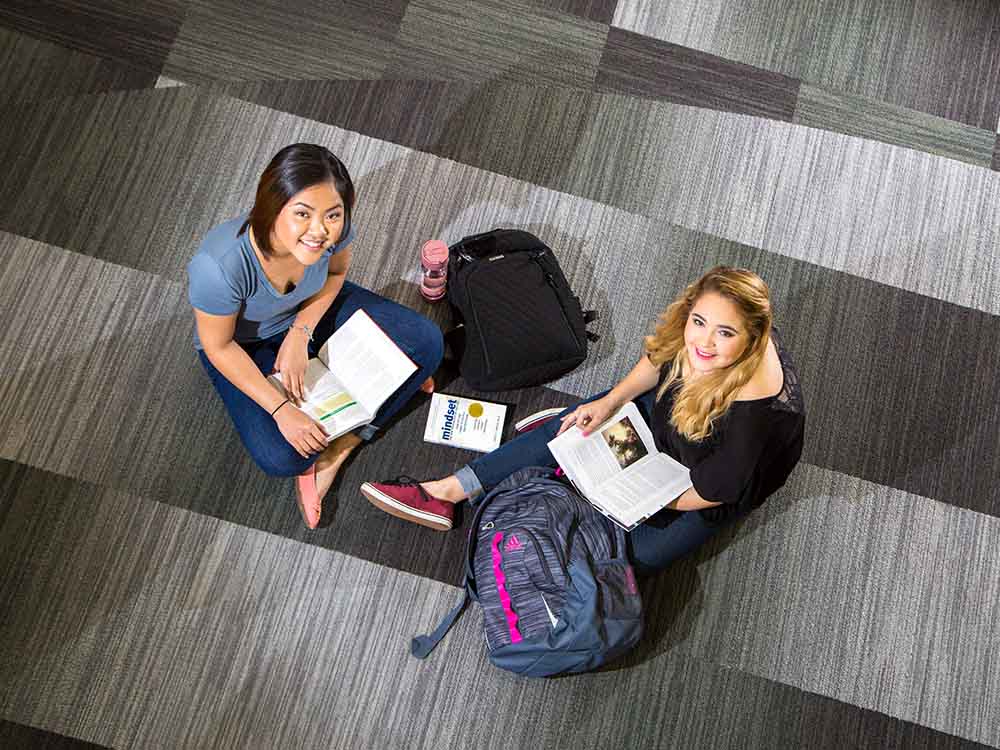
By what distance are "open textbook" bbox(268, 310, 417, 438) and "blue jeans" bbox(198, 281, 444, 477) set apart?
0.07 meters

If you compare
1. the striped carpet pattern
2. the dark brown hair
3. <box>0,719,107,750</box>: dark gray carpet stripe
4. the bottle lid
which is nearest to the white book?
the striped carpet pattern

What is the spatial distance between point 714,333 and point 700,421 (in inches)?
10.8

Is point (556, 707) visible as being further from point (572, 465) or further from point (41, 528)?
point (41, 528)

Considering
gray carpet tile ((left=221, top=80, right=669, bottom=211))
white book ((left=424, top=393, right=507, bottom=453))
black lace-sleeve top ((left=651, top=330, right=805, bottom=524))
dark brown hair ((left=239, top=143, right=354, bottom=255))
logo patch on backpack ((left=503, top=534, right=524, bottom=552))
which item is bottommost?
logo patch on backpack ((left=503, top=534, right=524, bottom=552))

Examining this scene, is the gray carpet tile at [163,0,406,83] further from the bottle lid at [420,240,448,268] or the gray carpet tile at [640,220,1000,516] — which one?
the gray carpet tile at [640,220,1000,516]

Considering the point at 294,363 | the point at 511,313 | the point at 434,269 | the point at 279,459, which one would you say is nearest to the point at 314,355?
the point at 294,363

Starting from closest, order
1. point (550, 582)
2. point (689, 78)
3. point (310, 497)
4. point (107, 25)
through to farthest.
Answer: point (550, 582), point (310, 497), point (107, 25), point (689, 78)

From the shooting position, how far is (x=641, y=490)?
2.27 meters

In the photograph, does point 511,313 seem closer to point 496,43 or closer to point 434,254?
point 434,254

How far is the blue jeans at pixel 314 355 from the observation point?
2342mm

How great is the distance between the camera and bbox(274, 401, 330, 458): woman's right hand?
2277 mm

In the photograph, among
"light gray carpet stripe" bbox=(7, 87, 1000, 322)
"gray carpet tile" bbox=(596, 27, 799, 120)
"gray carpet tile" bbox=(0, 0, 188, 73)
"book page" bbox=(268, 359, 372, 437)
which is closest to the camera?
"book page" bbox=(268, 359, 372, 437)

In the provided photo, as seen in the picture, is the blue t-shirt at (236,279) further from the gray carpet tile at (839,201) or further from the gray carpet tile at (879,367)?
the gray carpet tile at (839,201)

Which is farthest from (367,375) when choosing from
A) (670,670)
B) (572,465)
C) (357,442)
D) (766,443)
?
(670,670)
